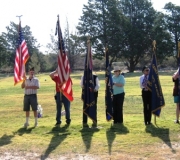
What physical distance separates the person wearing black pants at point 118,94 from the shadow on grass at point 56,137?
5.15ft

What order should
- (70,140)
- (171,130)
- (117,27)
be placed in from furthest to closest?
(117,27)
(171,130)
(70,140)

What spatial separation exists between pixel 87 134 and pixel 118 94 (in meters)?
1.81

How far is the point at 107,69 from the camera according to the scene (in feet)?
30.7

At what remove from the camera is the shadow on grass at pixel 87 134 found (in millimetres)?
7223

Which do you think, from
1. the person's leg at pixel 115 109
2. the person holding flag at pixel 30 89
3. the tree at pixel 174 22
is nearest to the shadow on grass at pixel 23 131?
the person holding flag at pixel 30 89

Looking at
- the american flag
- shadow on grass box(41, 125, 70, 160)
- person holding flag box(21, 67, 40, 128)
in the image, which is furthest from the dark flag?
the american flag

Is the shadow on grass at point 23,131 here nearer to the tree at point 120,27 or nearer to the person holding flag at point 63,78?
the person holding flag at point 63,78

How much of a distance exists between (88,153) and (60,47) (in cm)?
389

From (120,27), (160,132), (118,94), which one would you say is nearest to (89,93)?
(118,94)

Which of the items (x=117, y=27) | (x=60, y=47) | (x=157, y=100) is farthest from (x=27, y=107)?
(x=117, y=27)

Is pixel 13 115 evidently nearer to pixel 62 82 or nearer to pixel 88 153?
pixel 62 82

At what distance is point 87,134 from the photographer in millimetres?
8211

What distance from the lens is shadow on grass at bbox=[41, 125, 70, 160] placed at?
6791mm

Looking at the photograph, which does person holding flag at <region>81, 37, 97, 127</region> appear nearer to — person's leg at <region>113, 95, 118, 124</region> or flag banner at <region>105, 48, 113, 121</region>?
flag banner at <region>105, 48, 113, 121</region>
